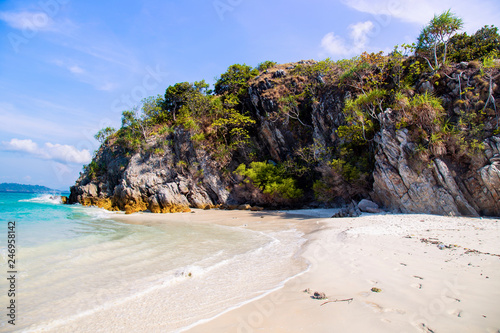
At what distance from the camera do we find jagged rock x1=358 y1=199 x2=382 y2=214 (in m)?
14.2

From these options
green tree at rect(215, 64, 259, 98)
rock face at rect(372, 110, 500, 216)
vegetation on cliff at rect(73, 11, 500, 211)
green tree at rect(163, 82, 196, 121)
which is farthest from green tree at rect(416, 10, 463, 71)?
green tree at rect(163, 82, 196, 121)

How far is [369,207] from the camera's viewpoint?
47.9 feet

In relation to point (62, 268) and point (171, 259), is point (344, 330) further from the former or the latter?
point (62, 268)

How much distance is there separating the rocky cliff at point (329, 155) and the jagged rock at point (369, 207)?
23.2 inches

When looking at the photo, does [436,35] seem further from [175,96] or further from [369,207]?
[175,96]

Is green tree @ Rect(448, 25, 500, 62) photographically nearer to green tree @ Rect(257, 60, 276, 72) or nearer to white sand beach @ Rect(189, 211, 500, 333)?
white sand beach @ Rect(189, 211, 500, 333)

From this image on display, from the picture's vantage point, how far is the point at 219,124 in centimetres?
2592

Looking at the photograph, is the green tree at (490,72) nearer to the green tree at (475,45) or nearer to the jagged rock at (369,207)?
the green tree at (475,45)

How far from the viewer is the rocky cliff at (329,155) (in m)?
11.9

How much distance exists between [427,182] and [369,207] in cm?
343

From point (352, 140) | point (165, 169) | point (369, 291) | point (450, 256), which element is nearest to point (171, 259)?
point (369, 291)

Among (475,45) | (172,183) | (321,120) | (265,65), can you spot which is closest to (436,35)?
(475,45)

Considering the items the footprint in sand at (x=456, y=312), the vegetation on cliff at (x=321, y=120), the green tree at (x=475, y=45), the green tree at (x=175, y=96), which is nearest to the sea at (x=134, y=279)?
the footprint in sand at (x=456, y=312)

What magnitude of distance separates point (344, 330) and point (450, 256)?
464 cm
